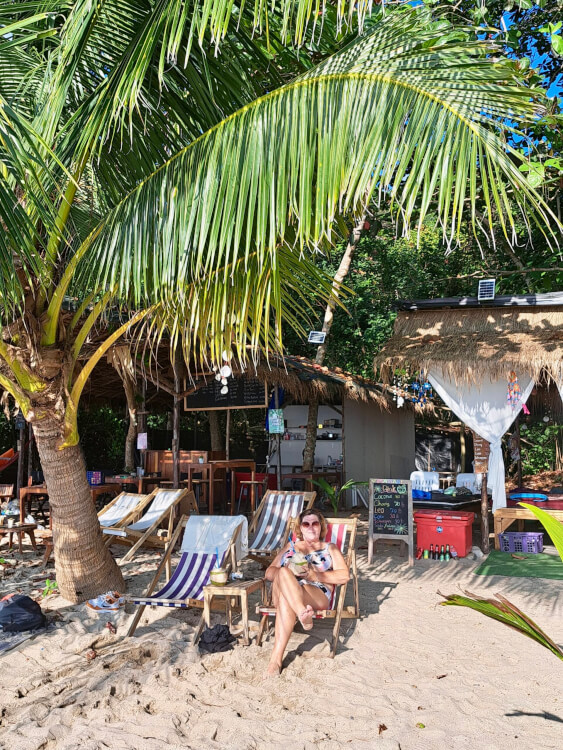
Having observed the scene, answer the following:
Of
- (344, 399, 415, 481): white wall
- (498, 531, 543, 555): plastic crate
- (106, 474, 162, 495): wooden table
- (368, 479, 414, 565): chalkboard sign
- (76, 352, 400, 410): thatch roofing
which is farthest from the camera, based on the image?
(344, 399, 415, 481): white wall

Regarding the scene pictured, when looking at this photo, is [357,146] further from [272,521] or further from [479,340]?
[479,340]

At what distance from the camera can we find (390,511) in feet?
23.2

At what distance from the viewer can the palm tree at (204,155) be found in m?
2.73

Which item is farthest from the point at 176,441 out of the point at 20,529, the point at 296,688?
the point at 296,688

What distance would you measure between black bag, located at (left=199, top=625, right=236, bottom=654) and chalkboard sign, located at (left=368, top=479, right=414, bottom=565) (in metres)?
2.91

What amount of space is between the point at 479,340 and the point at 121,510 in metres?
4.66

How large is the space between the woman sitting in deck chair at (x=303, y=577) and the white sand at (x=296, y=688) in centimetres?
24

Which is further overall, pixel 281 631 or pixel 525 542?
pixel 525 542

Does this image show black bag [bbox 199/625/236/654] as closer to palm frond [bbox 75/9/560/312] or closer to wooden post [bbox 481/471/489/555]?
palm frond [bbox 75/9/560/312]

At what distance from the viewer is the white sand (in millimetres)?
3139

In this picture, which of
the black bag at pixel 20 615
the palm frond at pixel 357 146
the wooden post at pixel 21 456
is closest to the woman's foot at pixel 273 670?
the black bag at pixel 20 615

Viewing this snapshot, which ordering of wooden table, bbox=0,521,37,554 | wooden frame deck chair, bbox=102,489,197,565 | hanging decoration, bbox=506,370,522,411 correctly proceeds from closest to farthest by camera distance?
1. wooden frame deck chair, bbox=102,489,197,565
2. wooden table, bbox=0,521,37,554
3. hanging decoration, bbox=506,370,522,411

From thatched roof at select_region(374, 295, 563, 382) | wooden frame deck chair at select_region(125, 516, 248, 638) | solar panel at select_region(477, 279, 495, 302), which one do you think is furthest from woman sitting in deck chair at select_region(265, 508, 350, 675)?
solar panel at select_region(477, 279, 495, 302)

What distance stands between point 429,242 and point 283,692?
520 inches
